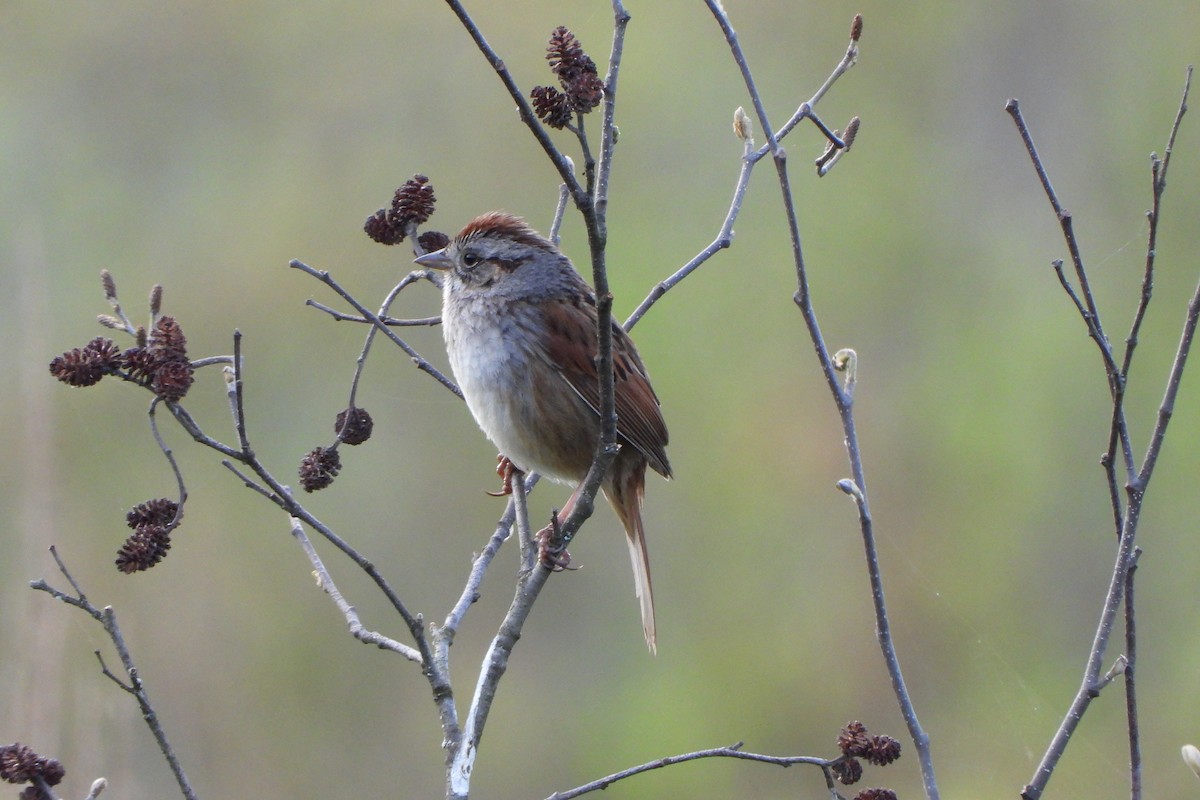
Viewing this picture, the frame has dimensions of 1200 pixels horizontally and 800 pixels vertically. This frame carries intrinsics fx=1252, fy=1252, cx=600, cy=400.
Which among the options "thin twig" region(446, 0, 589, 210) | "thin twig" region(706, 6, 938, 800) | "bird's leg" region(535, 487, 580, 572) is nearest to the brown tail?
"bird's leg" region(535, 487, 580, 572)

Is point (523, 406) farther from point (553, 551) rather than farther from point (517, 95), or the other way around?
point (517, 95)

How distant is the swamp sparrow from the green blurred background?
11.5 feet

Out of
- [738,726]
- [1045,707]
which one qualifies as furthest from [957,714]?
[738,726]

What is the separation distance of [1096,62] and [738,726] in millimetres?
5168

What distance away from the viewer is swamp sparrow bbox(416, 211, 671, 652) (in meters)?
3.45

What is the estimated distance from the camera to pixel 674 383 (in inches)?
325

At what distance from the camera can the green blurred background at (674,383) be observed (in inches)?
286

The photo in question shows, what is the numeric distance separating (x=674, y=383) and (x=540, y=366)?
481cm

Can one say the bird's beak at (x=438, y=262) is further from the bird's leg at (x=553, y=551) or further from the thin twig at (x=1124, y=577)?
the thin twig at (x=1124, y=577)

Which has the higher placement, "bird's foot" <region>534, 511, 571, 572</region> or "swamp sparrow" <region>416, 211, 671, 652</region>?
"swamp sparrow" <region>416, 211, 671, 652</region>

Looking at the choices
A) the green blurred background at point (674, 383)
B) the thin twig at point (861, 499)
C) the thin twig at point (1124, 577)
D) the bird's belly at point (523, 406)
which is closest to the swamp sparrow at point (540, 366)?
the bird's belly at point (523, 406)

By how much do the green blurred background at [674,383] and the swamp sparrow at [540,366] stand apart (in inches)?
138

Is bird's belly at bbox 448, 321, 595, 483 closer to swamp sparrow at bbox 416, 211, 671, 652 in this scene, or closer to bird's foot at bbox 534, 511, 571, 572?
swamp sparrow at bbox 416, 211, 671, 652

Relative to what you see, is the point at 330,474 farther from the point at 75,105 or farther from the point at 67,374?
the point at 75,105
